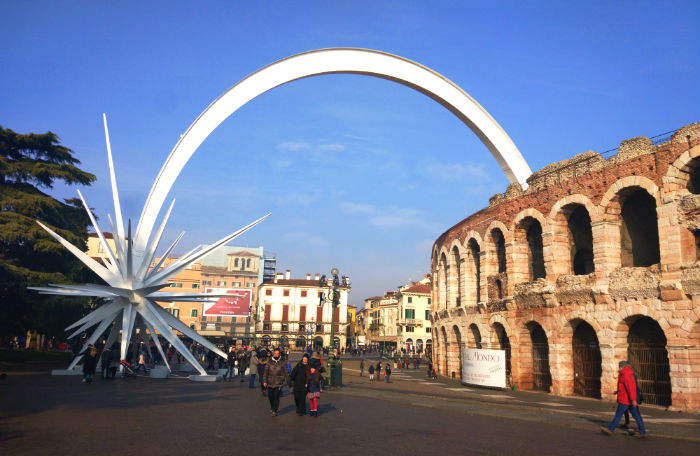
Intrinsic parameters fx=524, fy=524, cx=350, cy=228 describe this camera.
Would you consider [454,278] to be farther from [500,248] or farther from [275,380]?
[275,380]

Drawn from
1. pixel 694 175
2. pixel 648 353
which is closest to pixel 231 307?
pixel 648 353

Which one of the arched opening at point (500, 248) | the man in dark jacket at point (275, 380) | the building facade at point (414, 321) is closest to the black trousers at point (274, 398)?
the man in dark jacket at point (275, 380)

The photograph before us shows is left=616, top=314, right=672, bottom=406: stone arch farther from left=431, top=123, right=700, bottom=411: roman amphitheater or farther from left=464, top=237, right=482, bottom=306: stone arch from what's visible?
left=464, top=237, right=482, bottom=306: stone arch

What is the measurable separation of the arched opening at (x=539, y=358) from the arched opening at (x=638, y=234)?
18.3 feet

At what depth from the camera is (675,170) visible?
18.9 meters

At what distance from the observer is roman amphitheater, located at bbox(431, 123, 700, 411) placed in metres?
18.5

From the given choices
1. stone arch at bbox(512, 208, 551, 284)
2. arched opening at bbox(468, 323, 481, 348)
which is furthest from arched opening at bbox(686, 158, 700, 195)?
arched opening at bbox(468, 323, 481, 348)

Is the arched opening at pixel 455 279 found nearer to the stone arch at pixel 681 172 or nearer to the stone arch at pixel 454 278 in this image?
the stone arch at pixel 454 278

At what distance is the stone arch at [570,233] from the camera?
77.0 feet

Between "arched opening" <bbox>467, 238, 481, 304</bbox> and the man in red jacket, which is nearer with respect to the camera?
the man in red jacket

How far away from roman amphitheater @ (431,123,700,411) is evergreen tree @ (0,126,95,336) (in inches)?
1098

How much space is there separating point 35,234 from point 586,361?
3444 centimetres

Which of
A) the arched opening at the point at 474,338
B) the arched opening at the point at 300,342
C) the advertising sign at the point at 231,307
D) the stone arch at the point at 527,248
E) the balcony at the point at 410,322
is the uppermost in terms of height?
the stone arch at the point at 527,248

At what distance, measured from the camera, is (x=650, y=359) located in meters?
20.2
